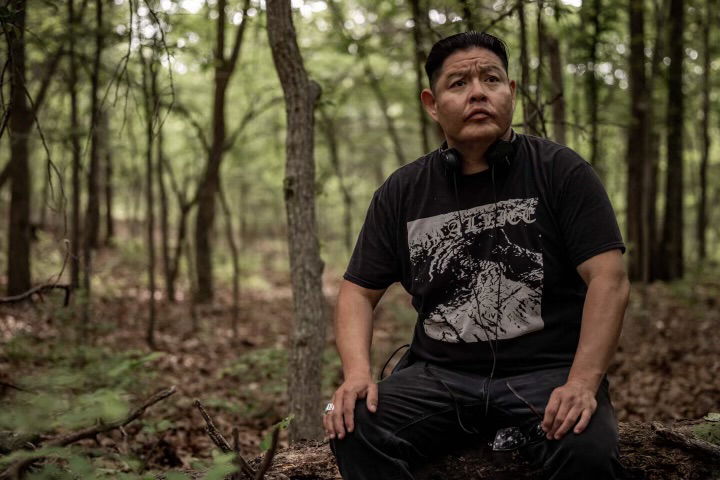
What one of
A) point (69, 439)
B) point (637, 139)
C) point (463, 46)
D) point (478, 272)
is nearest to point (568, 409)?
point (478, 272)

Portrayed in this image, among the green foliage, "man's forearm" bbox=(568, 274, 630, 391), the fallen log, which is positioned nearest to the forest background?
the fallen log

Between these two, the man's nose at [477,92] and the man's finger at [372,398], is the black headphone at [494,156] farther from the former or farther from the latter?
the man's finger at [372,398]

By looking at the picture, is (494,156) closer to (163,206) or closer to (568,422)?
(568,422)

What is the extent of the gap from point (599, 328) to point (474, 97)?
115 centimetres

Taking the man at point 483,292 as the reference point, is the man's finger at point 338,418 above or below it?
below

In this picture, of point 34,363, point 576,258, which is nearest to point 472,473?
point 576,258

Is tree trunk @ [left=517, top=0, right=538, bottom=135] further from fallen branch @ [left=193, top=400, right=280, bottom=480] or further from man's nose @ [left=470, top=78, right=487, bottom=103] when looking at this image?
fallen branch @ [left=193, top=400, right=280, bottom=480]

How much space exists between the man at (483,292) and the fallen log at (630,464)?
90mm

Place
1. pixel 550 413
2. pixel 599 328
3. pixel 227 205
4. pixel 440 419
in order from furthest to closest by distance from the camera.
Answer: pixel 227 205, pixel 440 419, pixel 599 328, pixel 550 413

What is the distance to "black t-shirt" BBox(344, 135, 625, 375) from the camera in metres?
2.51

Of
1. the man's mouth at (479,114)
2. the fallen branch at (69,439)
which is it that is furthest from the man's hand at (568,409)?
the fallen branch at (69,439)

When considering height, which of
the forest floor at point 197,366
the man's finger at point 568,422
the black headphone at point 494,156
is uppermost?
the black headphone at point 494,156

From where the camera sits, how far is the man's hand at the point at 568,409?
2.14m

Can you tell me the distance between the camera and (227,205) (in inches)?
452
